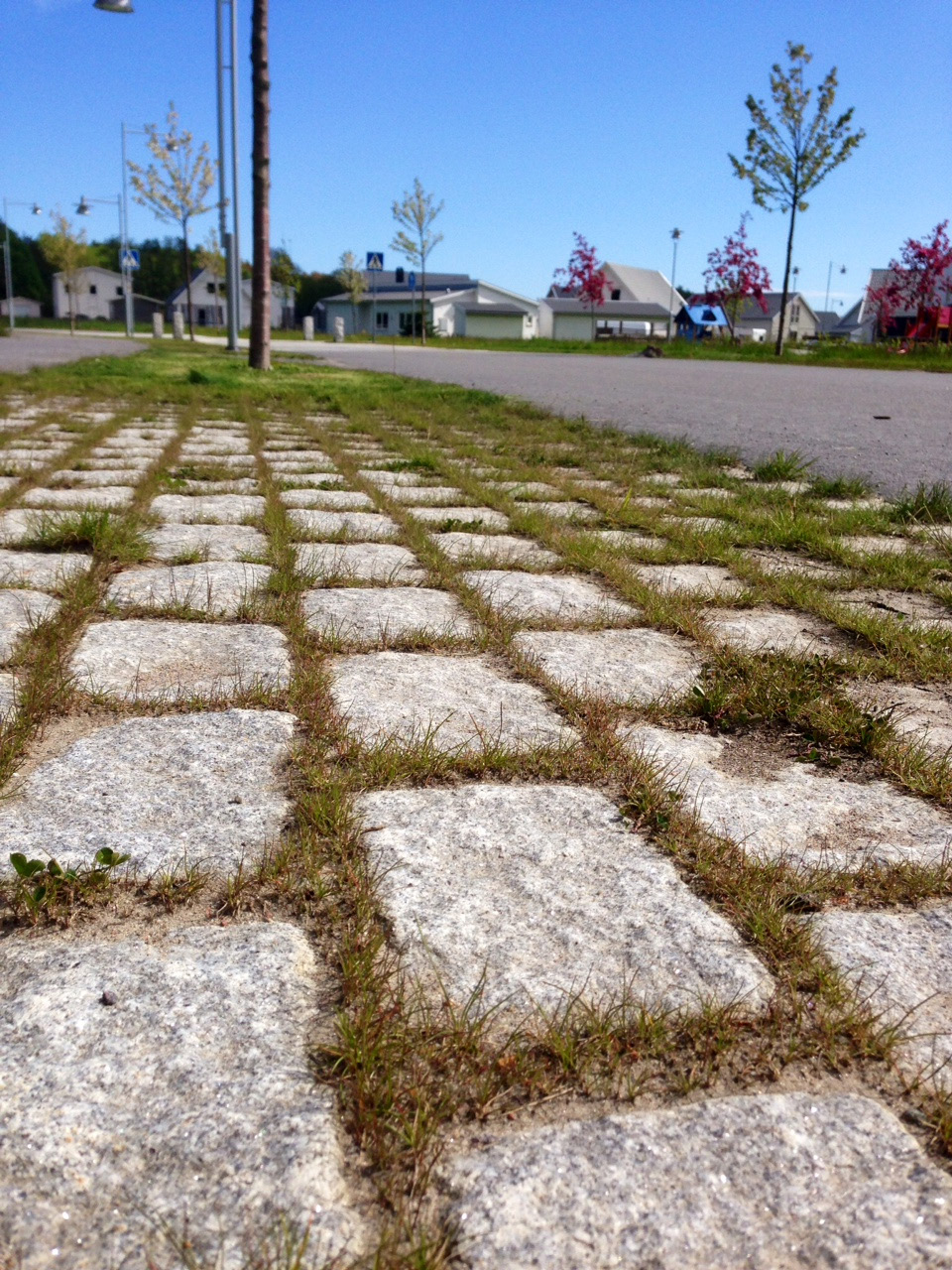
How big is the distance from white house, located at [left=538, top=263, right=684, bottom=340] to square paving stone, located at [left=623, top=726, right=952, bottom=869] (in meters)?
80.3

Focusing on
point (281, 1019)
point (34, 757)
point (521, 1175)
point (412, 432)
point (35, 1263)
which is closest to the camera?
point (35, 1263)

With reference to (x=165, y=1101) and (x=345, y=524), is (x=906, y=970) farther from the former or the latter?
(x=345, y=524)

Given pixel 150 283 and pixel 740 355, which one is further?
pixel 150 283

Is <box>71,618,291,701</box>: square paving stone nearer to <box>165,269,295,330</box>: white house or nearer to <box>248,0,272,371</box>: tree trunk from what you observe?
<box>248,0,272,371</box>: tree trunk

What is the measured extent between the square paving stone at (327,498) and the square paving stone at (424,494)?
15 centimetres

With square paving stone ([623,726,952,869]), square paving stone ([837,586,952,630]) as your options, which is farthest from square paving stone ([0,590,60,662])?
square paving stone ([837,586,952,630])

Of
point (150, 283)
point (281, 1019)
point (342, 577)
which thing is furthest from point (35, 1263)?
point (150, 283)

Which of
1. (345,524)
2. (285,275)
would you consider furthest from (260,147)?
(285,275)

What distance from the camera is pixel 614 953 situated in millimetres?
1411

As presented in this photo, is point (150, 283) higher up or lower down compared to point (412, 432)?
higher up

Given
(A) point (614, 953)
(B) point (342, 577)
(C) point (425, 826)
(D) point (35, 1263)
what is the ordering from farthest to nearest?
(B) point (342, 577), (C) point (425, 826), (A) point (614, 953), (D) point (35, 1263)

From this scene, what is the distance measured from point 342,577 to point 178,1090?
88.8 inches

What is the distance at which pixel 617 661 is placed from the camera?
8.55 feet

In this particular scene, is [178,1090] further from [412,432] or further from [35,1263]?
[412,432]
